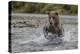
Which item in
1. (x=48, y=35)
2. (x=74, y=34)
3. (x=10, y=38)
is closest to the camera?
(x=10, y=38)

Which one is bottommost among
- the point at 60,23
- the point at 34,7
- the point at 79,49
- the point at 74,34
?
the point at 79,49

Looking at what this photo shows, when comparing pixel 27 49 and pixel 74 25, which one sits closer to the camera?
pixel 27 49

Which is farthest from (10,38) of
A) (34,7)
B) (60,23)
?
(60,23)

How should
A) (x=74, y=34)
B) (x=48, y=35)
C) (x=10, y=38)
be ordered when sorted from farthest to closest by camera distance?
(x=74, y=34) < (x=48, y=35) < (x=10, y=38)

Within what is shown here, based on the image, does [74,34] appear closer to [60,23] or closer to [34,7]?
[60,23]

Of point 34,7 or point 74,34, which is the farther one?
point 74,34

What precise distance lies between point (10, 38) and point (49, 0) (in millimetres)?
830

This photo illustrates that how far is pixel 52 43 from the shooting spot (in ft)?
8.21

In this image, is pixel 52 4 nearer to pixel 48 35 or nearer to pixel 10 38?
pixel 48 35

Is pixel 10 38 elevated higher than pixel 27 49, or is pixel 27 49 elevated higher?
pixel 10 38

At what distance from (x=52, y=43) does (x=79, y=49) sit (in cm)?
51

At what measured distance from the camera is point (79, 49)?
2689 millimetres

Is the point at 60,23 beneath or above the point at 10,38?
above

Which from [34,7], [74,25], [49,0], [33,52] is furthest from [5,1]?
[74,25]
